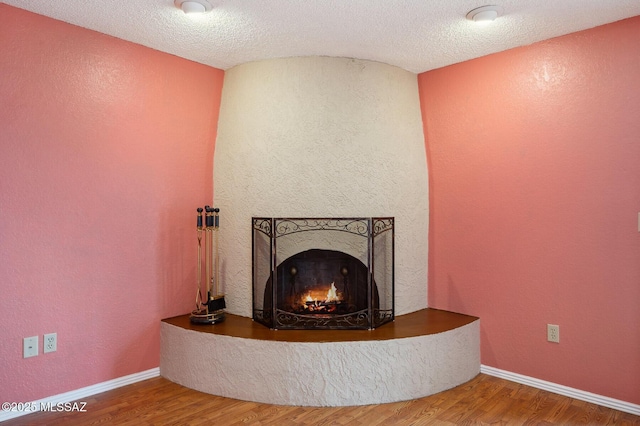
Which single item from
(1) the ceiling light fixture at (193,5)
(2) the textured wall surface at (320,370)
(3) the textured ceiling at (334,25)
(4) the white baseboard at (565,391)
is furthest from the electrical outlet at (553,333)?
(1) the ceiling light fixture at (193,5)

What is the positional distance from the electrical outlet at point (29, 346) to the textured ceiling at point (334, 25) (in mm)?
1881

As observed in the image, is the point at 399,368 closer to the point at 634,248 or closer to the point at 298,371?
the point at 298,371

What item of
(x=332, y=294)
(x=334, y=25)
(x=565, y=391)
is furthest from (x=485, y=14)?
(x=565, y=391)

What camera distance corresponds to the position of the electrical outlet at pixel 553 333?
2.94m

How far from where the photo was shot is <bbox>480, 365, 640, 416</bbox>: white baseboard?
105 inches

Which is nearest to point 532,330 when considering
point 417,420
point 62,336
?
point 417,420

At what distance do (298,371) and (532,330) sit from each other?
1604mm

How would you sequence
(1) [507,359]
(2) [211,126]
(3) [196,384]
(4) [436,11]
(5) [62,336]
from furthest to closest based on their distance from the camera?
1. (2) [211,126]
2. (1) [507,359]
3. (3) [196,384]
4. (5) [62,336]
5. (4) [436,11]

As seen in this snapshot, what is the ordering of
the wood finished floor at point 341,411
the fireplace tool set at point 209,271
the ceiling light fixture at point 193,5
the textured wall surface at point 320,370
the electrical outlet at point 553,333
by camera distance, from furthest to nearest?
the fireplace tool set at point 209,271, the electrical outlet at point 553,333, the textured wall surface at point 320,370, the wood finished floor at point 341,411, the ceiling light fixture at point 193,5

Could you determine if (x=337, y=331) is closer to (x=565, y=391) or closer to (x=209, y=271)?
(x=209, y=271)

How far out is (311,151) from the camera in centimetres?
325

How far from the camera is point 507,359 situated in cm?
319

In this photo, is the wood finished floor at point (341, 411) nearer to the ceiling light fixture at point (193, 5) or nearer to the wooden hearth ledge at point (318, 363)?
the wooden hearth ledge at point (318, 363)

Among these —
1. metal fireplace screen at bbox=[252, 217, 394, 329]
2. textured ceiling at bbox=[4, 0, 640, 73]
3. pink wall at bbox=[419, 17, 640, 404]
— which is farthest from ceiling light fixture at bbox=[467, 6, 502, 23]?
metal fireplace screen at bbox=[252, 217, 394, 329]
